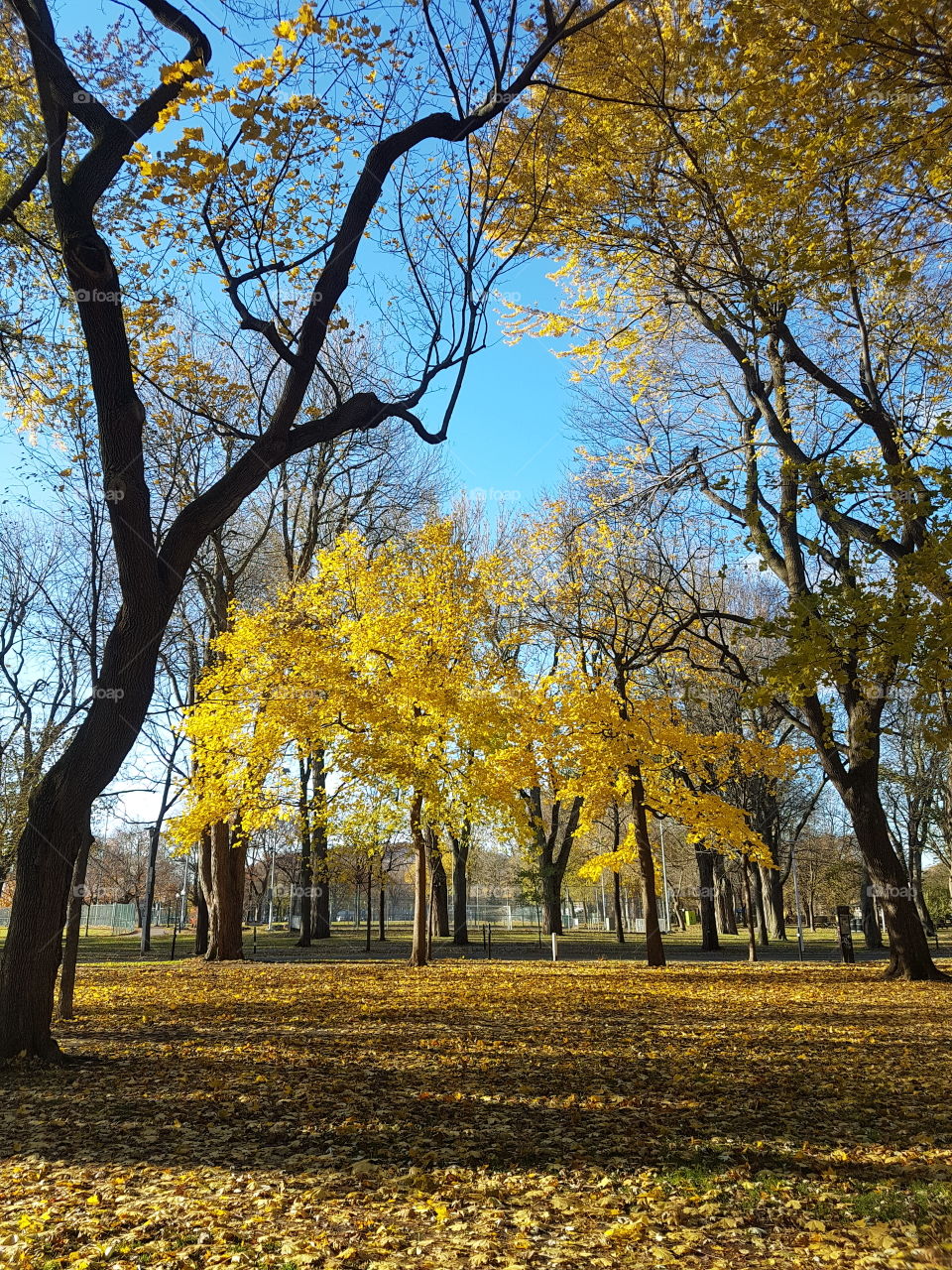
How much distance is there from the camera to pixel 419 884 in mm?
15867

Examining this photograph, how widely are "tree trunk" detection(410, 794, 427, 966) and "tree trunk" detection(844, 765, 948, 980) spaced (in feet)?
24.0

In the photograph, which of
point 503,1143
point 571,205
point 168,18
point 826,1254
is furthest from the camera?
point 571,205

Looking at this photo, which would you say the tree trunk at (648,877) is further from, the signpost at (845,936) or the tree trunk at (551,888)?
the tree trunk at (551,888)

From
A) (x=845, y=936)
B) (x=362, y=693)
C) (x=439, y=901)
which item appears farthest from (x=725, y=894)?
(x=362, y=693)

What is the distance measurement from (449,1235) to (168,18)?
8.21m

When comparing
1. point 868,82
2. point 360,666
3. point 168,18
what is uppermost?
point 168,18

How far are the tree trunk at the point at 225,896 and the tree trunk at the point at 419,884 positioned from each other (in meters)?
3.97

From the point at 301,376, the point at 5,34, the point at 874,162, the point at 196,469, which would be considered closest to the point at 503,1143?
the point at 301,376

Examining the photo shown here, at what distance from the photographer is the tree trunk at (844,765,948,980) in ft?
41.9

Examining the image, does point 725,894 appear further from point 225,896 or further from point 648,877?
point 225,896

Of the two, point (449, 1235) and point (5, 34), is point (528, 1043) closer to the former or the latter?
point (449, 1235)

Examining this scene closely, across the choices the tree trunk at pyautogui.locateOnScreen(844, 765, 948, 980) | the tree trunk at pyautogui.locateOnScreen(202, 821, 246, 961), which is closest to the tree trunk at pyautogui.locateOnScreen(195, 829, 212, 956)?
the tree trunk at pyautogui.locateOnScreen(202, 821, 246, 961)

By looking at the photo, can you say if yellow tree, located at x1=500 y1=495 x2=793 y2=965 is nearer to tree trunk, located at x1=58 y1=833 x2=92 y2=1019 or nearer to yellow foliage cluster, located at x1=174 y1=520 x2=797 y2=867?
yellow foliage cluster, located at x1=174 y1=520 x2=797 y2=867

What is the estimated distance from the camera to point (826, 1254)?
3117 mm
